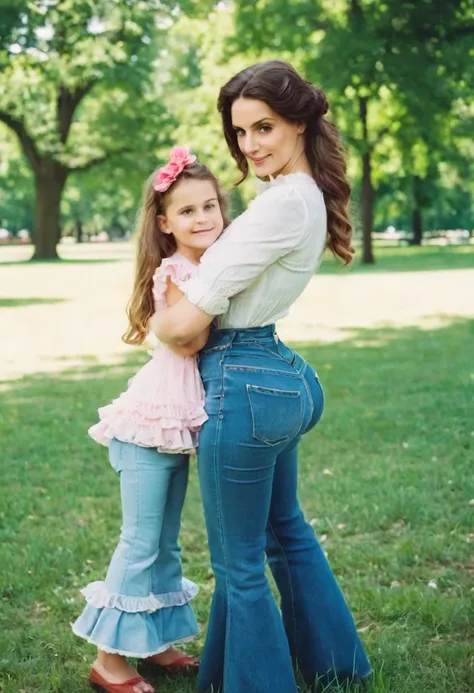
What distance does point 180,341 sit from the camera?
3.19 m

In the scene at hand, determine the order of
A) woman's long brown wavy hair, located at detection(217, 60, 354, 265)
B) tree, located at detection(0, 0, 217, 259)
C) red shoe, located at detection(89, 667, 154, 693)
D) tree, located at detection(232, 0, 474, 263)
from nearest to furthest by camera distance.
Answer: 1. woman's long brown wavy hair, located at detection(217, 60, 354, 265)
2. red shoe, located at detection(89, 667, 154, 693)
3. tree, located at detection(232, 0, 474, 263)
4. tree, located at detection(0, 0, 217, 259)

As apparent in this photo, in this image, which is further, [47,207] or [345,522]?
[47,207]

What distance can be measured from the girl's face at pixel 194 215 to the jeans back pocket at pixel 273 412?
551 millimetres

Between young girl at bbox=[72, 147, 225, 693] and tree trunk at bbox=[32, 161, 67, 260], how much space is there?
40.8 meters

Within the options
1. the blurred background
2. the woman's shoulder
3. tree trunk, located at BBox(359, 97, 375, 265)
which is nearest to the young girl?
the woman's shoulder

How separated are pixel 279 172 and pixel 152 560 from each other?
4.73ft

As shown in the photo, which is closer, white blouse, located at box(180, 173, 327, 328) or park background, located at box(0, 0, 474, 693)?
white blouse, located at box(180, 173, 327, 328)

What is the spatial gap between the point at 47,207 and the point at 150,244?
1620 inches

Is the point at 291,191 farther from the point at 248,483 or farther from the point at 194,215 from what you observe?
the point at 248,483

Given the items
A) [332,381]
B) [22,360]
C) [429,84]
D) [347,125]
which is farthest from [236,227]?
[347,125]

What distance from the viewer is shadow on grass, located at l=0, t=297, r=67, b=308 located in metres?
20.2

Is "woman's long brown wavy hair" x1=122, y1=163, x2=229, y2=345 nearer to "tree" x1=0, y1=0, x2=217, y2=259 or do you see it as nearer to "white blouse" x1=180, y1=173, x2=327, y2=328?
"white blouse" x1=180, y1=173, x2=327, y2=328

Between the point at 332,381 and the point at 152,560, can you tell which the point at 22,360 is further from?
the point at 152,560

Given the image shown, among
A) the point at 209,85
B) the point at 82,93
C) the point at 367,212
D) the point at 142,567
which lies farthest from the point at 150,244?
the point at 82,93
